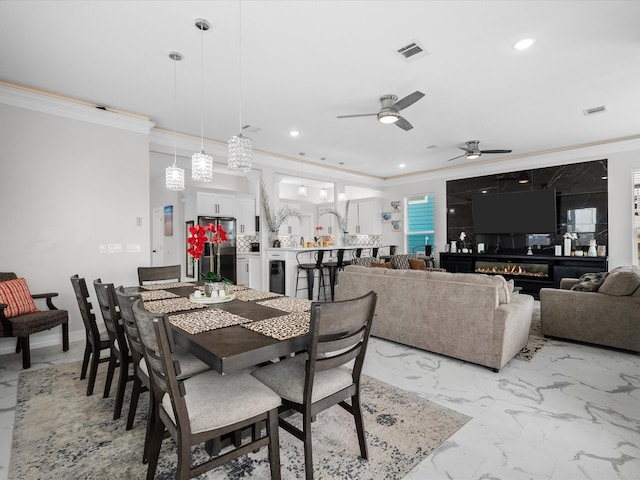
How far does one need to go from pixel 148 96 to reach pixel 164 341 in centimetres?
363

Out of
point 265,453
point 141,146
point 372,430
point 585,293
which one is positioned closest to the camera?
point 265,453

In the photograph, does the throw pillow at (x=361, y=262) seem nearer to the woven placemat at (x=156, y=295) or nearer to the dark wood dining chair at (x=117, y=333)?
the woven placemat at (x=156, y=295)

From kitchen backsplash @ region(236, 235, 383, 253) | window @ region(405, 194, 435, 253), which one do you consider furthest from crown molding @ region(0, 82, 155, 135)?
window @ region(405, 194, 435, 253)

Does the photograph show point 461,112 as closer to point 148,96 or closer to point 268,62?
point 268,62

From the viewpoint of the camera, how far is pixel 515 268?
6797mm

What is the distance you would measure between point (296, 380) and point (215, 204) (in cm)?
675

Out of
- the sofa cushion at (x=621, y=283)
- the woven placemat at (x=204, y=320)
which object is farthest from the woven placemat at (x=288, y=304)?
the sofa cushion at (x=621, y=283)

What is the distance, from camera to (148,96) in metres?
3.85

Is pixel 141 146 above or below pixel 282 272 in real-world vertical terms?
above

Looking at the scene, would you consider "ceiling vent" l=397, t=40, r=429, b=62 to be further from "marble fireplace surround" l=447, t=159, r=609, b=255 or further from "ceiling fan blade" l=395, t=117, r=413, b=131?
"marble fireplace surround" l=447, t=159, r=609, b=255

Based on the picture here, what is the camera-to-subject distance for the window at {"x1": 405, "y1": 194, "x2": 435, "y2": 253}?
8374 millimetres

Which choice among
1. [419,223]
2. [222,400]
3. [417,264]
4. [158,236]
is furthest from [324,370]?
[158,236]

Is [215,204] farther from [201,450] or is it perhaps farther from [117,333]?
[201,450]

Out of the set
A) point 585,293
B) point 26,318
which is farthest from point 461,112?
point 26,318
